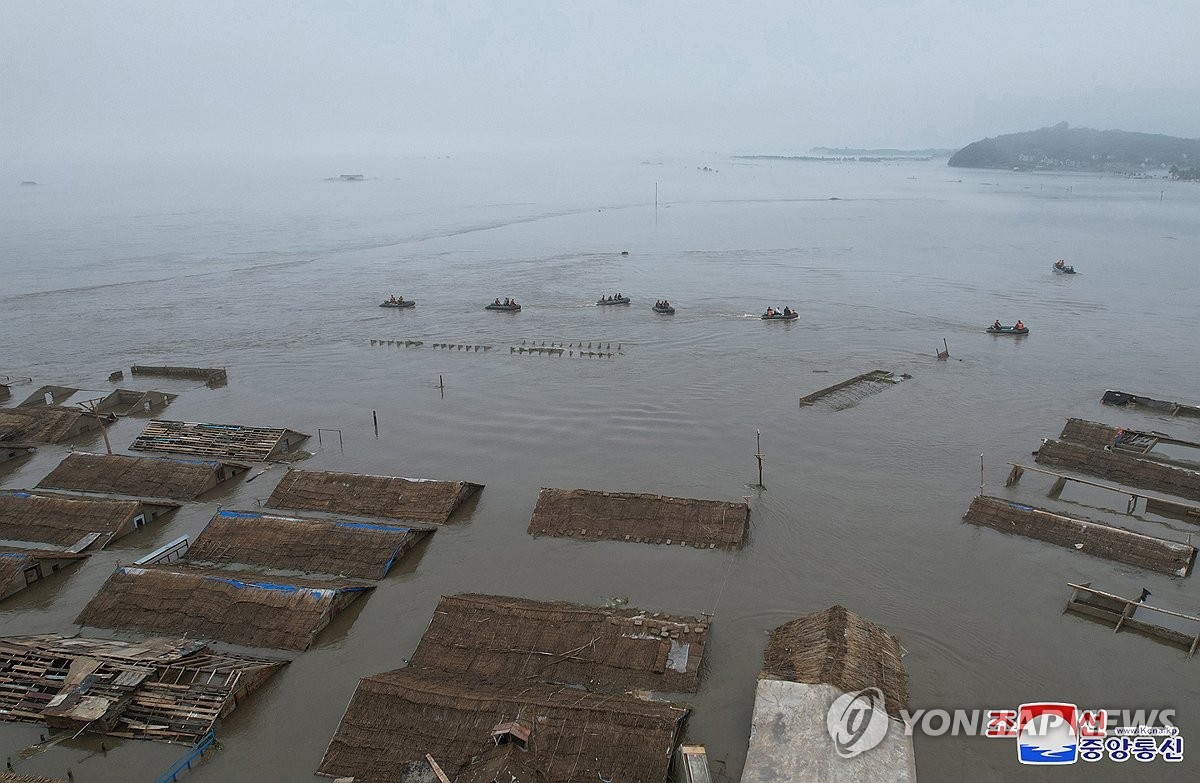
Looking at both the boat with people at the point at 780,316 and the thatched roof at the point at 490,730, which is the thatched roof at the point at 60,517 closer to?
the thatched roof at the point at 490,730

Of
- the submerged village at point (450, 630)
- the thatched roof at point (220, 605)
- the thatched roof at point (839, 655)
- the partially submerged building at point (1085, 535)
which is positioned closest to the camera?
the submerged village at point (450, 630)

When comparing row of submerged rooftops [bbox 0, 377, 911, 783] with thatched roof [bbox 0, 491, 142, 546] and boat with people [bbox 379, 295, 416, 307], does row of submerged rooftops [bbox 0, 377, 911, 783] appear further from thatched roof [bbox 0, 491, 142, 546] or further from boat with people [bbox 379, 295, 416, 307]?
boat with people [bbox 379, 295, 416, 307]

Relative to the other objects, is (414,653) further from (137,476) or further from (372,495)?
(137,476)

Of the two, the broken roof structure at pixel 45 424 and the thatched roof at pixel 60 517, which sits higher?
the broken roof structure at pixel 45 424

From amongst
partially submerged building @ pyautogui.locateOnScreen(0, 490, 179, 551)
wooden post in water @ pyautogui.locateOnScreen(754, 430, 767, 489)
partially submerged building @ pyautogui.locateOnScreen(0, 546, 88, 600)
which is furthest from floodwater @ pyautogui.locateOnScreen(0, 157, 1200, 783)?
partially submerged building @ pyautogui.locateOnScreen(0, 490, 179, 551)

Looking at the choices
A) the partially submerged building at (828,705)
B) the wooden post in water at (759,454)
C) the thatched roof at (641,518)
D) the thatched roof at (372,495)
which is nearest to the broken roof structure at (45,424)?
the thatched roof at (372,495)

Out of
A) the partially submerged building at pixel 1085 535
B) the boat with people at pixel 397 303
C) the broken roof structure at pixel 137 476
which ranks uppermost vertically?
the boat with people at pixel 397 303
